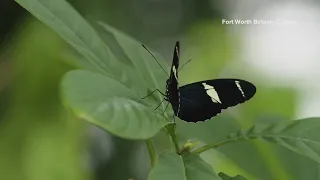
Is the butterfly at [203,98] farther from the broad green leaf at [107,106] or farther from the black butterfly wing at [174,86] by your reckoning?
the broad green leaf at [107,106]

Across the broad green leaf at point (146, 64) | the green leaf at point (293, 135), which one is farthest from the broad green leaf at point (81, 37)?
the green leaf at point (293, 135)

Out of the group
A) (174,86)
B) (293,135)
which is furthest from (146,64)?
(293,135)

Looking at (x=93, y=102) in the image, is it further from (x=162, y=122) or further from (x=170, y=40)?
(x=170, y=40)

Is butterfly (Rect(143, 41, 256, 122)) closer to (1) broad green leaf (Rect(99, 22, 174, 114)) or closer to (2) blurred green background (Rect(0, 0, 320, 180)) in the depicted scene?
(1) broad green leaf (Rect(99, 22, 174, 114))

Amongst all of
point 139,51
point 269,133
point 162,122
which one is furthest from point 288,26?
point 162,122

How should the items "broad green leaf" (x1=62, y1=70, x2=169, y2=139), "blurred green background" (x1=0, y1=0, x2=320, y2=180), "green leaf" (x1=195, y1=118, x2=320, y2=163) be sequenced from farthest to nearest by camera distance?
"blurred green background" (x1=0, y1=0, x2=320, y2=180), "green leaf" (x1=195, y1=118, x2=320, y2=163), "broad green leaf" (x1=62, y1=70, x2=169, y2=139)

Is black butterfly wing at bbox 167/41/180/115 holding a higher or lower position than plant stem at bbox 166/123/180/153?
higher

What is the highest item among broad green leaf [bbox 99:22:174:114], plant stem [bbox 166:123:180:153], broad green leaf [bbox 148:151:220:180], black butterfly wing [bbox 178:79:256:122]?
broad green leaf [bbox 99:22:174:114]

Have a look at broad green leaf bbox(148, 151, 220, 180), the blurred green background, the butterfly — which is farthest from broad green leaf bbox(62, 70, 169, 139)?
the blurred green background
